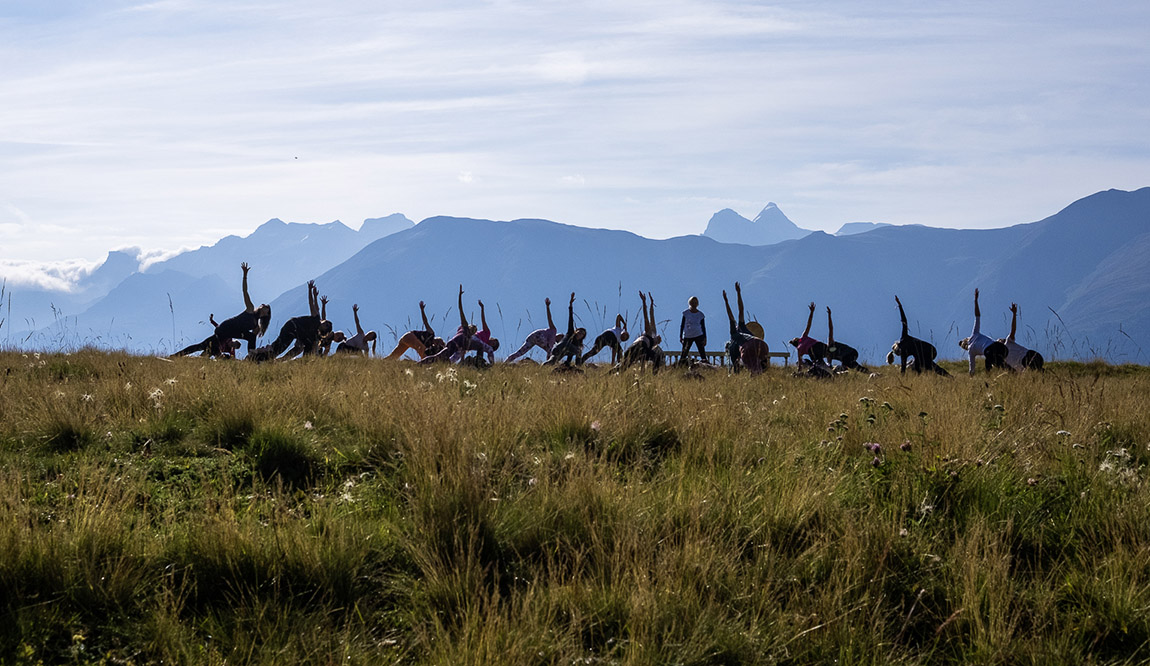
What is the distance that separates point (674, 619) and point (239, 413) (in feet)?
14.1

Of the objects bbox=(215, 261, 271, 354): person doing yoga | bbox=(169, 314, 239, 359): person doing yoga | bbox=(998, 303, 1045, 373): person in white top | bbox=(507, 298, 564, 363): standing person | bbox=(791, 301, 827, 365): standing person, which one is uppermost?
bbox=(215, 261, 271, 354): person doing yoga

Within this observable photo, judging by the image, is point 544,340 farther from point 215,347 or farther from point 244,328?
point 215,347

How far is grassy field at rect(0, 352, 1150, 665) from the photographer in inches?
138

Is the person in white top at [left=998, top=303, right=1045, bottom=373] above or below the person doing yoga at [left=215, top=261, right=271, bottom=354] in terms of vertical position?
below

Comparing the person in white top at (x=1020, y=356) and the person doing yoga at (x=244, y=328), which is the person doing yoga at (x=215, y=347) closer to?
the person doing yoga at (x=244, y=328)

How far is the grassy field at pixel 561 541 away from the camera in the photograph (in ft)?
11.5

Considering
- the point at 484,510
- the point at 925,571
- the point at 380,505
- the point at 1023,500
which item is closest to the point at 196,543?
the point at 380,505

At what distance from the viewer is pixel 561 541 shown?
435 cm

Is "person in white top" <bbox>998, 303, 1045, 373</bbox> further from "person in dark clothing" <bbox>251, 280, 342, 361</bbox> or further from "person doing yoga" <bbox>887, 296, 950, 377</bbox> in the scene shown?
"person in dark clothing" <bbox>251, 280, 342, 361</bbox>

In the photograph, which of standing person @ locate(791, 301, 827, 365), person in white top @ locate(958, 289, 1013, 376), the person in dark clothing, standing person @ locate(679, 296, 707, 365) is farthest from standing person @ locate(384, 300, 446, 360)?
person in white top @ locate(958, 289, 1013, 376)

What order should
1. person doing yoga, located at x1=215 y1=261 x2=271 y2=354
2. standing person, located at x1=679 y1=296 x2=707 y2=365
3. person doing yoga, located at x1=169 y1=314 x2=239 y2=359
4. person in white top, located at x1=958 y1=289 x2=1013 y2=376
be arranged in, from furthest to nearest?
standing person, located at x1=679 y1=296 x2=707 y2=365 → person in white top, located at x1=958 y1=289 x2=1013 y2=376 → person doing yoga, located at x1=215 y1=261 x2=271 y2=354 → person doing yoga, located at x1=169 y1=314 x2=239 y2=359

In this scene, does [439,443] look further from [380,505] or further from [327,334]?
[327,334]

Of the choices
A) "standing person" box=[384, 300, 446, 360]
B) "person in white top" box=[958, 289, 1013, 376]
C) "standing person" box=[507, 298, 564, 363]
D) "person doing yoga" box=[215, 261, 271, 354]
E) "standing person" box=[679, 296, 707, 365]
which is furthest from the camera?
"standing person" box=[507, 298, 564, 363]

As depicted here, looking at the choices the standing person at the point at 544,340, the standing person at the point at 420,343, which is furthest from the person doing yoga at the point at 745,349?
the standing person at the point at 420,343
